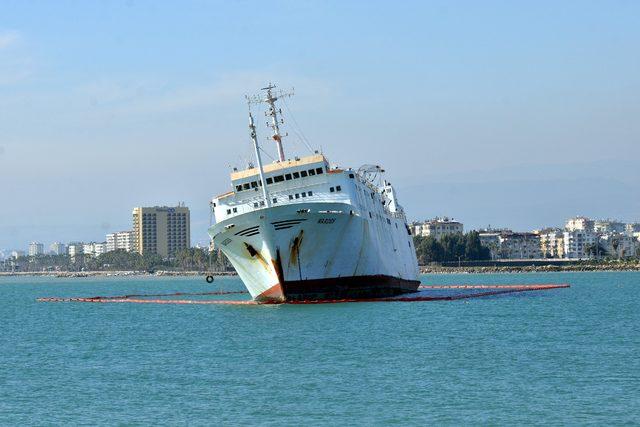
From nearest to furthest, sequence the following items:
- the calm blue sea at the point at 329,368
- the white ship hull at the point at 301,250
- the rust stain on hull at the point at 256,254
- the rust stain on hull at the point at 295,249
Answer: the calm blue sea at the point at 329,368
the white ship hull at the point at 301,250
the rust stain on hull at the point at 295,249
the rust stain on hull at the point at 256,254

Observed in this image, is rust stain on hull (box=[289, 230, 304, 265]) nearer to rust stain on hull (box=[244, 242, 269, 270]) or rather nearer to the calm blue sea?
rust stain on hull (box=[244, 242, 269, 270])

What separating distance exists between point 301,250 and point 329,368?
24.2 m

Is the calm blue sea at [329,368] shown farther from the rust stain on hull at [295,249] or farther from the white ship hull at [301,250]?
the rust stain on hull at [295,249]

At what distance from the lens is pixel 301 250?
195 feet

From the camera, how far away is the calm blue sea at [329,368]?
27672 mm

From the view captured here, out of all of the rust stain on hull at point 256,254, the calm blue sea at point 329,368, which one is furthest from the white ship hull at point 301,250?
the calm blue sea at point 329,368

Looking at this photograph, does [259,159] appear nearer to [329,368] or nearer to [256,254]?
[256,254]

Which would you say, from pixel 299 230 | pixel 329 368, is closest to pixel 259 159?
pixel 299 230

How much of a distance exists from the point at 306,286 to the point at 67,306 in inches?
1178

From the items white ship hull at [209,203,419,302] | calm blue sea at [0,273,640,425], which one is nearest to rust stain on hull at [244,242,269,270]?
white ship hull at [209,203,419,302]

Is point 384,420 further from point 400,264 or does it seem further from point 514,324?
point 400,264

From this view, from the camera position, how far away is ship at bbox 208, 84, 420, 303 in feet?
194

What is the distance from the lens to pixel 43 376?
35750 millimetres

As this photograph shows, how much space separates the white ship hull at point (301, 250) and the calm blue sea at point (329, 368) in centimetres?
197
